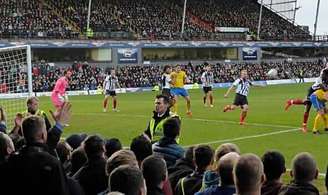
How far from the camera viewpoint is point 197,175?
6570 millimetres

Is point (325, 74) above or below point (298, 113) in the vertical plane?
above

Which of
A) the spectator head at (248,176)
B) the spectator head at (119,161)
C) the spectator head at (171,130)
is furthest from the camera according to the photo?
the spectator head at (171,130)

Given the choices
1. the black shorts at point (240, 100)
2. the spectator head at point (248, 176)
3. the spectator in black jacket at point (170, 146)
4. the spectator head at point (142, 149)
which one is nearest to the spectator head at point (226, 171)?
the spectator head at point (248, 176)

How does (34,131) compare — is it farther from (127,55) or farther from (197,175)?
(127,55)

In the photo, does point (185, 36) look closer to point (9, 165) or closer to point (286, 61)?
point (286, 61)

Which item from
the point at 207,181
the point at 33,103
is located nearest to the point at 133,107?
the point at 33,103

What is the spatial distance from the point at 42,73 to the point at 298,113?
2880 centimetres

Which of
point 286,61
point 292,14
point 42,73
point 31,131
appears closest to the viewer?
point 31,131

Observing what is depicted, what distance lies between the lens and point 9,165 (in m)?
5.48

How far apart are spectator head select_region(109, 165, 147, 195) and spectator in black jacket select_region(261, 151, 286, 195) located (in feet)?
5.12

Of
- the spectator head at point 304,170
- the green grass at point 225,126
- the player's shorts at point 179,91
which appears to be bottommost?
the green grass at point 225,126

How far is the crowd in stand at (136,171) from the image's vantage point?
189 inches

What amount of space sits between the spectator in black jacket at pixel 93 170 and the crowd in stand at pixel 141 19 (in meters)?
45.9

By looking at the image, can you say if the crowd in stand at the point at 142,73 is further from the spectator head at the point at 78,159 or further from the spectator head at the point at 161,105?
the spectator head at the point at 78,159
